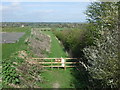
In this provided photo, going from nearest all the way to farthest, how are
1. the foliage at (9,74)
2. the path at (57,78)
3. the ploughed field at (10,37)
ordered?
the foliage at (9,74) → the path at (57,78) → the ploughed field at (10,37)

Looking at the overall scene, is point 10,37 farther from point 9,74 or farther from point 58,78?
point 9,74

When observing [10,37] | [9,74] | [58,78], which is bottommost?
[10,37]

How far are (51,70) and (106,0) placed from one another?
18.9 feet

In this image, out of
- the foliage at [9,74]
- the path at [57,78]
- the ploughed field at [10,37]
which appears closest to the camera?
the foliage at [9,74]

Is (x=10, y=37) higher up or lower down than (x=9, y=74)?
lower down

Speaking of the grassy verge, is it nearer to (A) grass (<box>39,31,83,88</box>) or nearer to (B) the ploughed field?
(A) grass (<box>39,31,83,88</box>)

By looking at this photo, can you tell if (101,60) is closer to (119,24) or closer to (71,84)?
(119,24)

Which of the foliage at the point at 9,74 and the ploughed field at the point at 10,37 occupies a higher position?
the foliage at the point at 9,74

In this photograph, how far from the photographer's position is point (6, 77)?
6527mm

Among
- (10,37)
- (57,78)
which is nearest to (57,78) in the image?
(57,78)

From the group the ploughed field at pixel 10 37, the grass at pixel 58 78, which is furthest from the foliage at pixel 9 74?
the ploughed field at pixel 10 37

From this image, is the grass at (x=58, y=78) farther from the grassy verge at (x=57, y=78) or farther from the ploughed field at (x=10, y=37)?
the ploughed field at (x=10, y=37)

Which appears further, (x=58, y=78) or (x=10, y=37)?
(x=10, y=37)

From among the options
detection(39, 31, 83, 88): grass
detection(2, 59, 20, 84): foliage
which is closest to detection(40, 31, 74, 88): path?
detection(39, 31, 83, 88): grass
